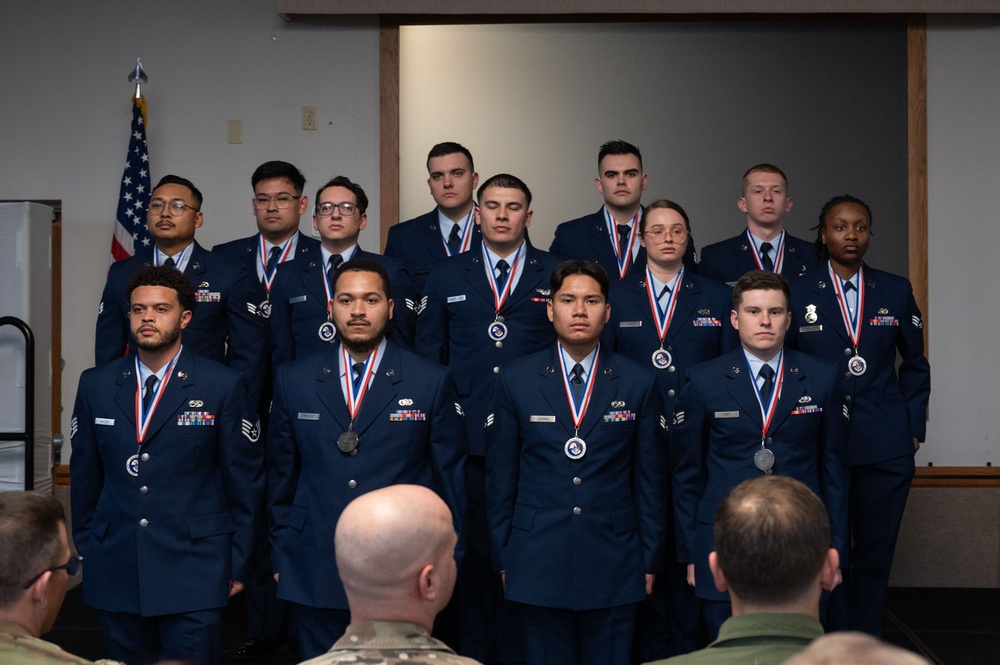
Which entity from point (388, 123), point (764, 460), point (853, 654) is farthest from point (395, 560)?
point (388, 123)

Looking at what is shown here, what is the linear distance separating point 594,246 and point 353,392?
1.66 metres

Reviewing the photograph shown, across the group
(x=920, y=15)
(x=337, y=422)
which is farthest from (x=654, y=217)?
(x=920, y=15)

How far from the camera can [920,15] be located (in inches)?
263

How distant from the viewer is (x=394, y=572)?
2.16m

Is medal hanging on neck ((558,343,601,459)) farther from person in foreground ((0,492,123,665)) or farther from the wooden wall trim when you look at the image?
the wooden wall trim

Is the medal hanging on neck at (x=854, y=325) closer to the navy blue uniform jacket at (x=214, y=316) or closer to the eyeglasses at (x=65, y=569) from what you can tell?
the navy blue uniform jacket at (x=214, y=316)

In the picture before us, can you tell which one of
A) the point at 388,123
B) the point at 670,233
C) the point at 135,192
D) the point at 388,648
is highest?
the point at 388,123

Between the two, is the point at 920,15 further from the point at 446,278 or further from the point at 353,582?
the point at 353,582

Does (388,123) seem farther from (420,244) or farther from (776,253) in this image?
(776,253)

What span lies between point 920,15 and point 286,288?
3930mm

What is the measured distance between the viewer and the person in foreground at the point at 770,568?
6.54ft

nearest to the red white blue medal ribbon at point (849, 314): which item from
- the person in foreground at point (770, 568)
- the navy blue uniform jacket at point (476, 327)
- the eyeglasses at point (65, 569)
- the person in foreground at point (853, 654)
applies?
the navy blue uniform jacket at point (476, 327)

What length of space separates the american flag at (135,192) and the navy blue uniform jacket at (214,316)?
5.09 ft

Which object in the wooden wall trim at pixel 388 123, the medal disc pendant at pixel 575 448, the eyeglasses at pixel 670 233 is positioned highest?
the wooden wall trim at pixel 388 123
